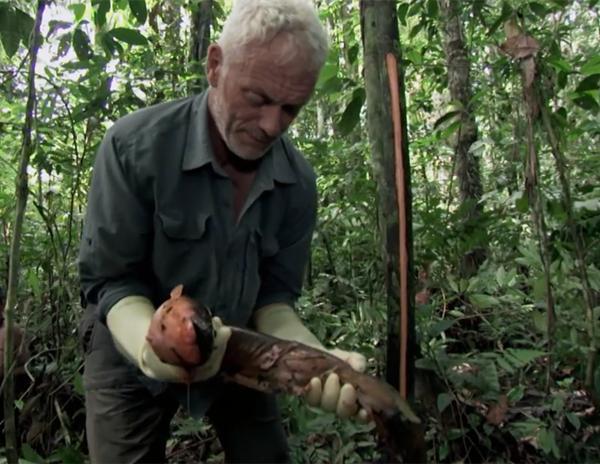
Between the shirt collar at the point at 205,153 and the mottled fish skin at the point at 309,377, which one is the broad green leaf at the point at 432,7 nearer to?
the shirt collar at the point at 205,153

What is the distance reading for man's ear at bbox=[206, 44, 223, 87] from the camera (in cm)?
205

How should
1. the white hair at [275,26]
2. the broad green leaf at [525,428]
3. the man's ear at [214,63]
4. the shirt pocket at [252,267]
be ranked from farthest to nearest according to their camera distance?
the broad green leaf at [525,428] < the shirt pocket at [252,267] < the man's ear at [214,63] < the white hair at [275,26]

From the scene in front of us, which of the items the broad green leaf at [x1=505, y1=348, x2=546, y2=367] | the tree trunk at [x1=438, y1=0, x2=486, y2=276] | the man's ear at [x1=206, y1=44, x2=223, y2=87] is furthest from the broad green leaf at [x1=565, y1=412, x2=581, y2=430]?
the tree trunk at [x1=438, y1=0, x2=486, y2=276]

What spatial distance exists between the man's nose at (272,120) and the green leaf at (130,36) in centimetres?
153

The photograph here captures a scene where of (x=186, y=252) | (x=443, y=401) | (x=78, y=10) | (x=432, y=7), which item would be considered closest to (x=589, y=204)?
(x=443, y=401)

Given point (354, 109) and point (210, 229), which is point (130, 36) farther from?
point (210, 229)

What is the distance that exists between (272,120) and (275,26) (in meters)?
0.26

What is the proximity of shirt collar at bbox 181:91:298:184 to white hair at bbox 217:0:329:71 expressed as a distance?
0.27 m

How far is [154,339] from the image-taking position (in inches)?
67.8

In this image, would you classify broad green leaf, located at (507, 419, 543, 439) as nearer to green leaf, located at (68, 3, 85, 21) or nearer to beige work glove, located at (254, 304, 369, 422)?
beige work glove, located at (254, 304, 369, 422)

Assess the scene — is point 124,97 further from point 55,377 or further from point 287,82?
point 287,82

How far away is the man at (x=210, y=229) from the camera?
1.97 m

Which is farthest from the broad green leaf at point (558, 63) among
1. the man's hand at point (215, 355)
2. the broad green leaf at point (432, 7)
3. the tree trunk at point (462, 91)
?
the tree trunk at point (462, 91)

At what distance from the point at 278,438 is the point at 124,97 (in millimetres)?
2643
